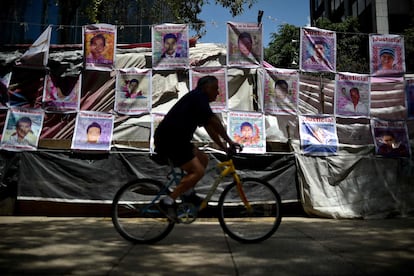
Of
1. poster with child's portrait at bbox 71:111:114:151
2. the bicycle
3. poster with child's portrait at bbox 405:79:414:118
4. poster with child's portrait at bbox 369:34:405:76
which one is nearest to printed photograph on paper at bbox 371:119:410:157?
poster with child's portrait at bbox 405:79:414:118

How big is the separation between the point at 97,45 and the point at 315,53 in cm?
485

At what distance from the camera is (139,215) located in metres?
4.28

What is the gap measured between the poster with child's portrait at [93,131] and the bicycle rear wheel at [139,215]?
311 centimetres

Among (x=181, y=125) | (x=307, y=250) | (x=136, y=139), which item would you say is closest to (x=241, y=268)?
(x=307, y=250)

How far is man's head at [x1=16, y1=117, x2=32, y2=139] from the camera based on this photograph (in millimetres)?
7200

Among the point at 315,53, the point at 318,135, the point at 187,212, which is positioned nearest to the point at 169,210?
the point at 187,212

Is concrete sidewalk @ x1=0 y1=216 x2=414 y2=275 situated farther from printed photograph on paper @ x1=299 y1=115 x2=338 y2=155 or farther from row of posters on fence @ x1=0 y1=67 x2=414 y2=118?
row of posters on fence @ x1=0 y1=67 x2=414 y2=118

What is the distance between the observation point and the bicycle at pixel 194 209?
4.19 metres

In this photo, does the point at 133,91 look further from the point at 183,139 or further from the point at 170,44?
the point at 183,139

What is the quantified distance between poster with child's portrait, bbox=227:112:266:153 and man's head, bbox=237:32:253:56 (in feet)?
4.60

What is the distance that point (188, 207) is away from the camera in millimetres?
4180

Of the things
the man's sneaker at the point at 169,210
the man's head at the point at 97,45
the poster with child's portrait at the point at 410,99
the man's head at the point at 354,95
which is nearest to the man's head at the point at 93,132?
the man's head at the point at 97,45

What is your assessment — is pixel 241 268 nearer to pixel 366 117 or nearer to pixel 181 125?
pixel 181 125

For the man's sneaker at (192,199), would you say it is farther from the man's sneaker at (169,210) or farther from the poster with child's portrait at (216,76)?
the poster with child's portrait at (216,76)
